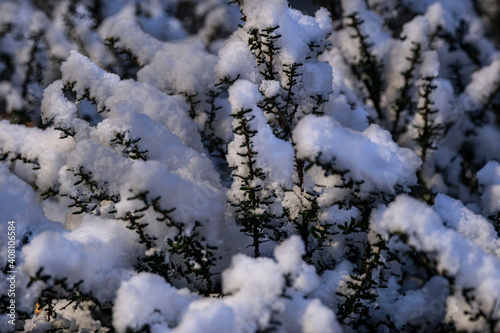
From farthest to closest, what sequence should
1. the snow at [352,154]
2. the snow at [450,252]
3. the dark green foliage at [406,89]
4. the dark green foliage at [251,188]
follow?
the dark green foliage at [406,89], the dark green foliage at [251,188], the snow at [352,154], the snow at [450,252]

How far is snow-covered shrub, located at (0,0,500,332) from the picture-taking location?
1052mm

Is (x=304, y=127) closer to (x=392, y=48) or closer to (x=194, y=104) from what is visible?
(x=194, y=104)

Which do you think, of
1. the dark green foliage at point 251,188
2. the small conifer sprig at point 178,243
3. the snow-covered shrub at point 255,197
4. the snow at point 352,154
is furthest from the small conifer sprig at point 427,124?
the small conifer sprig at point 178,243

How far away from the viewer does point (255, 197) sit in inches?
55.7

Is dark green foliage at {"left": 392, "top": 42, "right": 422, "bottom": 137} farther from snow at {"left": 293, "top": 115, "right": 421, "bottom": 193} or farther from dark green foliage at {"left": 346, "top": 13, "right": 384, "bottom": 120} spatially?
snow at {"left": 293, "top": 115, "right": 421, "bottom": 193}

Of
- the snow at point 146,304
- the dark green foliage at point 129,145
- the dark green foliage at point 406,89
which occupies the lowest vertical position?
the snow at point 146,304

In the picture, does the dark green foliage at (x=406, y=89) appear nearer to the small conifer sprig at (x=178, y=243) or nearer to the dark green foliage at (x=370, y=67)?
the dark green foliage at (x=370, y=67)

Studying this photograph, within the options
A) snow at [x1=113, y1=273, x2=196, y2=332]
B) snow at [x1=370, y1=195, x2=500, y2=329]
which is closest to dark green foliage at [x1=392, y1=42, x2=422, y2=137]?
snow at [x1=370, y1=195, x2=500, y2=329]

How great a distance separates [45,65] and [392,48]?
2.96 m

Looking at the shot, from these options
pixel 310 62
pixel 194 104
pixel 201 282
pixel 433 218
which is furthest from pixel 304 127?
pixel 194 104

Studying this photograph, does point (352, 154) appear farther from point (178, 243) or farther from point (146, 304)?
point (146, 304)

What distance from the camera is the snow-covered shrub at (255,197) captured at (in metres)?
1.05

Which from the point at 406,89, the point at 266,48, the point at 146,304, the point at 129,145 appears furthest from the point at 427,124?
the point at 146,304

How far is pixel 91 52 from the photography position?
318cm
